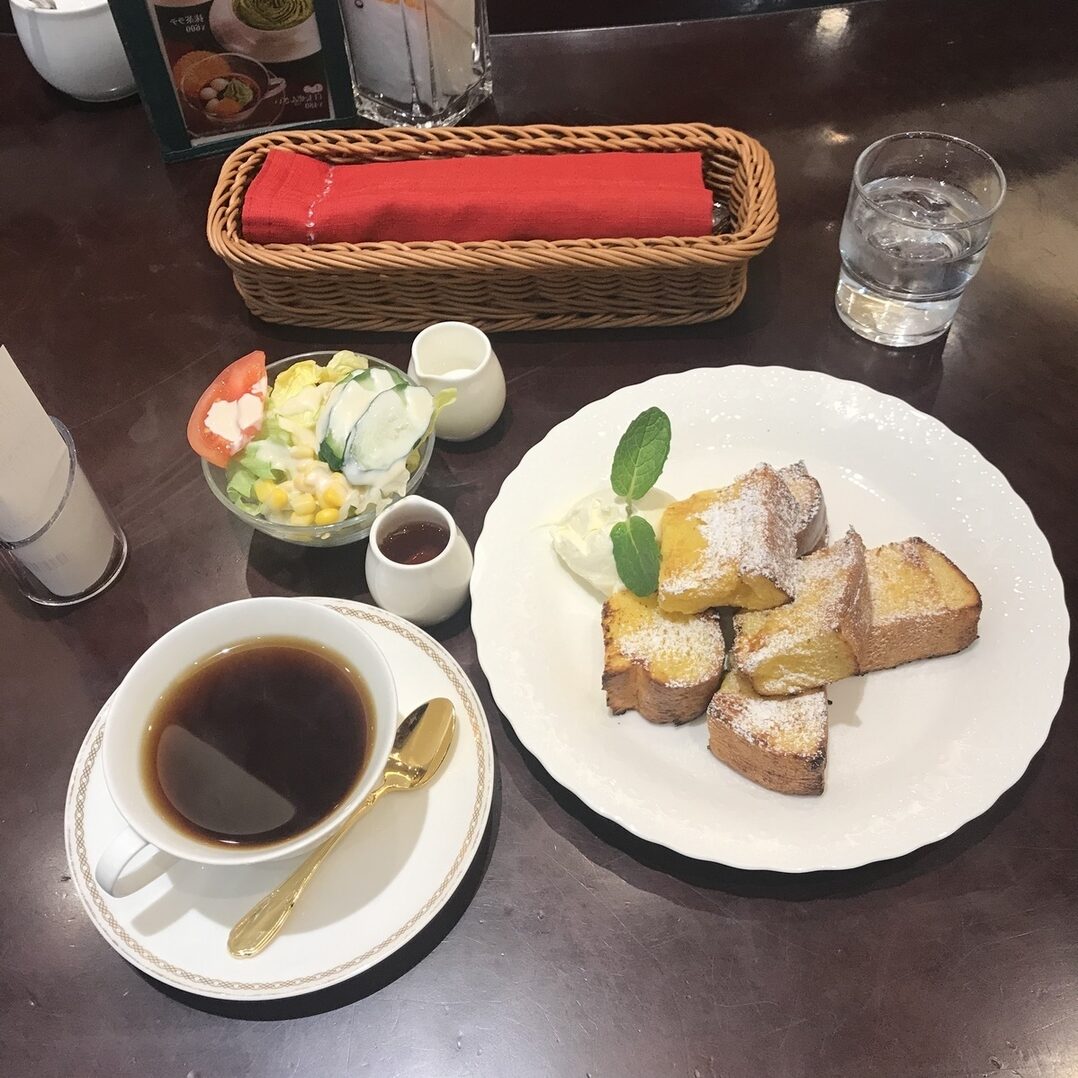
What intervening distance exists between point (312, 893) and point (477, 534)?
1.91 ft

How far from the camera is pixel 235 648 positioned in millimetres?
1114

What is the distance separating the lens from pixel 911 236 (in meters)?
1.61

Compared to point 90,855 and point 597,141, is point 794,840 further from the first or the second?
point 597,141

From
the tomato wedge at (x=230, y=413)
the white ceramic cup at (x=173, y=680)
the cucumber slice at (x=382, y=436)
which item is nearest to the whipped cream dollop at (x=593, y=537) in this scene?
the cucumber slice at (x=382, y=436)

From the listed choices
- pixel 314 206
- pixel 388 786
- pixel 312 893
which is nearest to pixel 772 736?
pixel 388 786

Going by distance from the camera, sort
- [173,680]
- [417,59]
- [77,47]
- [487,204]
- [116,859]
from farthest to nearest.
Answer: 1. [77,47]
2. [417,59]
3. [487,204]
4. [173,680]
5. [116,859]

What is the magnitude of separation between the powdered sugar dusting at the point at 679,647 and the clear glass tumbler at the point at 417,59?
1.21 meters

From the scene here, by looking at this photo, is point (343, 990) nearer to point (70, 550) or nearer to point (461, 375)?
point (70, 550)

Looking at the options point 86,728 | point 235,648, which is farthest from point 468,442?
point 86,728

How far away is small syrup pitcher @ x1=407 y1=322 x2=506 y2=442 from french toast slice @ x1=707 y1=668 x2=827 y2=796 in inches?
22.7

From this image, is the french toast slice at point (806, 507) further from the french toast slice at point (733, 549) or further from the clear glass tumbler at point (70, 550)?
the clear glass tumbler at point (70, 550)

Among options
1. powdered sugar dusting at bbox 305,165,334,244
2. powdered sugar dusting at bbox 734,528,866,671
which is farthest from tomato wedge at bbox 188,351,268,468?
powdered sugar dusting at bbox 734,528,866,671

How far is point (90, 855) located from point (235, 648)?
0.28m

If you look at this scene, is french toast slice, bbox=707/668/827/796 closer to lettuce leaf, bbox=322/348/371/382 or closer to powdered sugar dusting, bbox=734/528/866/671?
powdered sugar dusting, bbox=734/528/866/671
